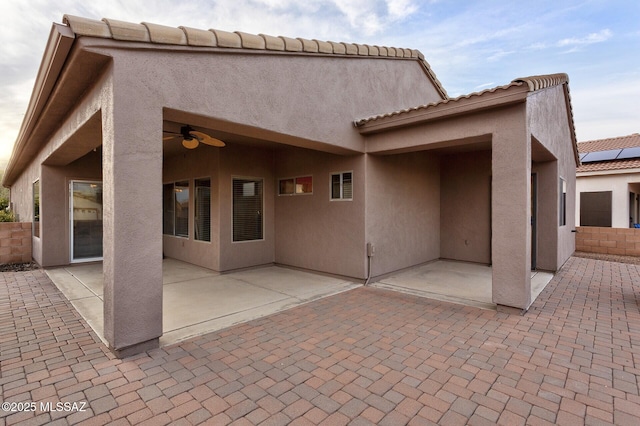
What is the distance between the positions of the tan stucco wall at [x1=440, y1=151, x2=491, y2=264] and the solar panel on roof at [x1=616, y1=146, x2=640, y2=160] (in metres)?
10.0

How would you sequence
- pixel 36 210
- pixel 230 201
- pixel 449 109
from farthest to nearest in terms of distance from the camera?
pixel 36 210 < pixel 230 201 < pixel 449 109

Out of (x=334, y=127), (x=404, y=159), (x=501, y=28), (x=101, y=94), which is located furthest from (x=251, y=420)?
(x=501, y=28)

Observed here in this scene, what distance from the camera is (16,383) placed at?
2957 mm

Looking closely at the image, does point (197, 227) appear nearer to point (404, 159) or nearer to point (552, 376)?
point (404, 159)

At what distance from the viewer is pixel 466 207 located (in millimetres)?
9266

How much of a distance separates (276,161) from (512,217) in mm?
6044

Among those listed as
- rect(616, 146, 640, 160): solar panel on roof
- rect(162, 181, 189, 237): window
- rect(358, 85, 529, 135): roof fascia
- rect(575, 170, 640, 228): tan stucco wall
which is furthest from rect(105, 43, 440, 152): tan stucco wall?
rect(616, 146, 640, 160): solar panel on roof

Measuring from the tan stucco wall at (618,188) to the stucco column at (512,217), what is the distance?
12.4m

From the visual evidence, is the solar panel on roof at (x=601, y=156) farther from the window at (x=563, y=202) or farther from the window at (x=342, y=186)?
the window at (x=342, y=186)

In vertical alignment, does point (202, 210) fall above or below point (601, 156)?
below

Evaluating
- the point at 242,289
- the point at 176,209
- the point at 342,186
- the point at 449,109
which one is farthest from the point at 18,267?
the point at 449,109

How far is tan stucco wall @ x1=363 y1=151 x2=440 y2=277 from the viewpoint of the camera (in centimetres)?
707

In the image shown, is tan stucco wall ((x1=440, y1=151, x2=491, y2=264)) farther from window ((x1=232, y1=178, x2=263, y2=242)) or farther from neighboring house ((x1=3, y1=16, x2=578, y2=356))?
window ((x1=232, y1=178, x2=263, y2=242))

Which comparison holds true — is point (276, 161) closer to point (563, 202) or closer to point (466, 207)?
point (466, 207)
